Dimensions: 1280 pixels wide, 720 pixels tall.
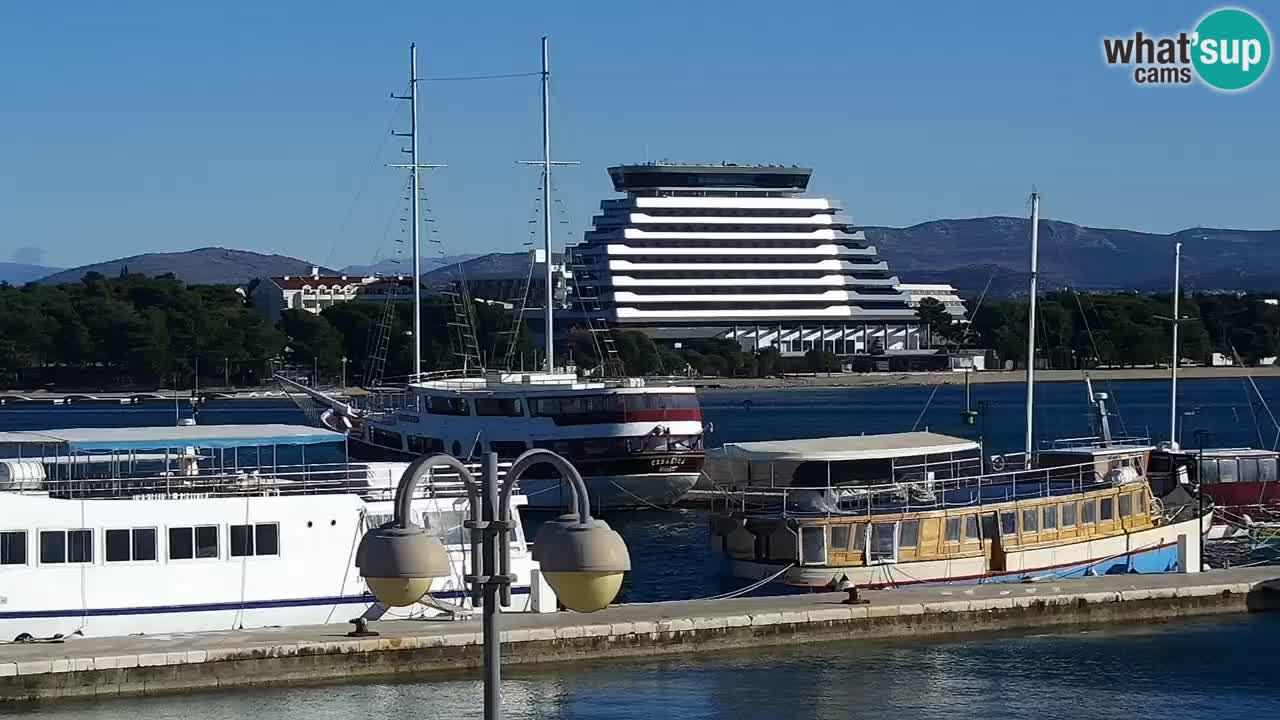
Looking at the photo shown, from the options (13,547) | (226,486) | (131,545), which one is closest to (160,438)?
(226,486)

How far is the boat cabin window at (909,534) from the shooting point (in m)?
39.2

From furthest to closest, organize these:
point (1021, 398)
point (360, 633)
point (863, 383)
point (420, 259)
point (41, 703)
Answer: point (863, 383) → point (1021, 398) → point (420, 259) → point (360, 633) → point (41, 703)

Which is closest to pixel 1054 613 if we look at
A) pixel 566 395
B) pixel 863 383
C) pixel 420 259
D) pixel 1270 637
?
pixel 1270 637

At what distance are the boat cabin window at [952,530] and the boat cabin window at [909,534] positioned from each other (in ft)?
2.16

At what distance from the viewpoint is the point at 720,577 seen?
43.1m

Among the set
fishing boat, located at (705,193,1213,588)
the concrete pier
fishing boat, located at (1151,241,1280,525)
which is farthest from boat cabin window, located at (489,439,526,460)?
the concrete pier

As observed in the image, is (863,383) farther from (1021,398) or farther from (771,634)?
(771,634)

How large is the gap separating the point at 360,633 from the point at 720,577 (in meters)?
14.0

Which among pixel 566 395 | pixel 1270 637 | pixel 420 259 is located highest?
pixel 420 259

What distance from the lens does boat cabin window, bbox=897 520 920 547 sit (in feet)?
129

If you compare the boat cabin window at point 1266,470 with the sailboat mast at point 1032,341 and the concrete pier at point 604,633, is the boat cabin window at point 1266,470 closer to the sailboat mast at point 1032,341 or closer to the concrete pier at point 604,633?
the sailboat mast at point 1032,341

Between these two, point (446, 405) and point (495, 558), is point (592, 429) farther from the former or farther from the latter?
point (495, 558)

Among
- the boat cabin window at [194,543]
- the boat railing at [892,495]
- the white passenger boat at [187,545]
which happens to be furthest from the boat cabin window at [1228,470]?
the boat cabin window at [194,543]

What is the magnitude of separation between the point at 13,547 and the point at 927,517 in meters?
18.0
